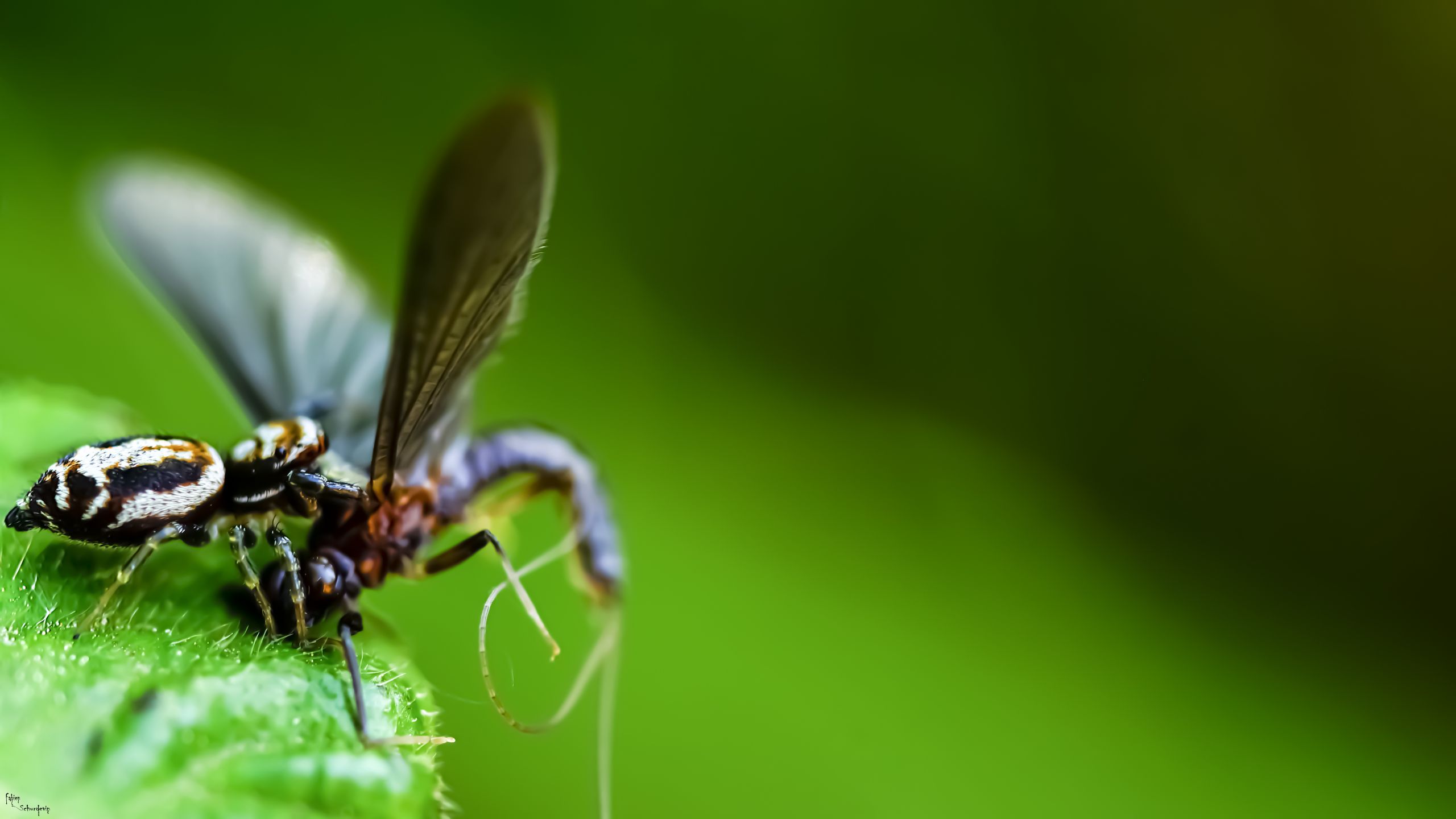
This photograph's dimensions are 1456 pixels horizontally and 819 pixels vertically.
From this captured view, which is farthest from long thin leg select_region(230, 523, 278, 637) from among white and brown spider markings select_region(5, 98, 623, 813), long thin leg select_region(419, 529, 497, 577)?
long thin leg select_region(419, 529, 497, 577)

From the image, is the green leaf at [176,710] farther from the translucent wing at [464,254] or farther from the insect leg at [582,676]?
the translucent wing at [464,254]

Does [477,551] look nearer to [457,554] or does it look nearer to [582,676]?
[457,554]

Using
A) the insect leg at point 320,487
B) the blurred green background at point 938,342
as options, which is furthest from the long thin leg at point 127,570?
the blurred green background at point 938,342

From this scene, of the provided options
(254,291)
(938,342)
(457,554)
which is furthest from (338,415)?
(938,342)

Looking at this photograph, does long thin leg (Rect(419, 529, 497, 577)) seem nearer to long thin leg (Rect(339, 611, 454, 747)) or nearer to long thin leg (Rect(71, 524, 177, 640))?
long thin leg (Rect(339, 611, 454, 747))

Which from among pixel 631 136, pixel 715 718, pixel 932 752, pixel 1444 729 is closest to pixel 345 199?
pixel 631 136

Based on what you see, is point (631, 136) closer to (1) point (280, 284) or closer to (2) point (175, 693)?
(1) point (280, 284)
